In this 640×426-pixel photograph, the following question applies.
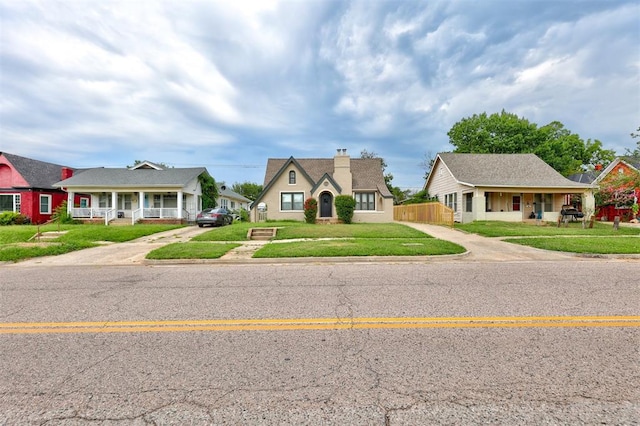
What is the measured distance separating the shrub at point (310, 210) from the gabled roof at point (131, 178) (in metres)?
10.5

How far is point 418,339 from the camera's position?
3795mm

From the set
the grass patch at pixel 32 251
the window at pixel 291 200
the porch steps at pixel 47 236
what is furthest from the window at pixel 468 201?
the porch steps at pixel 47 236

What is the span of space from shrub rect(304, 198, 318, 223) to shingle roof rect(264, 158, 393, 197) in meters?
2.63

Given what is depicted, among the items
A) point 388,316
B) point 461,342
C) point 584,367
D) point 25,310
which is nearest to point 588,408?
point 584,367

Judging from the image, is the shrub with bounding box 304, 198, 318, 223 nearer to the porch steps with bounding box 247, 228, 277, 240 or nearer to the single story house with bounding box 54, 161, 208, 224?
the porch steps with bounding box 247, 228, 277, 240

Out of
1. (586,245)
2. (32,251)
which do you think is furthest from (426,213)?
(32,251)

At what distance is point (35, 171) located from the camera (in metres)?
29.3

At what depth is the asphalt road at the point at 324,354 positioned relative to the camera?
2.53 metres

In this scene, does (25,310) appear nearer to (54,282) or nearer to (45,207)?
(54,282)

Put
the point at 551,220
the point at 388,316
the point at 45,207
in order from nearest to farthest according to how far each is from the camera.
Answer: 1. the point at 388,316
2. the point at 551,220
3. the point at 45,207

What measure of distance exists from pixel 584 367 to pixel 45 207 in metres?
36.8

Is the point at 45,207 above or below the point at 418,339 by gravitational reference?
above

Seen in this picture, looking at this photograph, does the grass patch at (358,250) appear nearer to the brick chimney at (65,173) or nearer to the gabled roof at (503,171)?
the gabled roof at (503,171)

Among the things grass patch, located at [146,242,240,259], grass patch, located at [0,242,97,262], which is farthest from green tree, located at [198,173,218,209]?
grass patch, located at [146,242,240,259]
